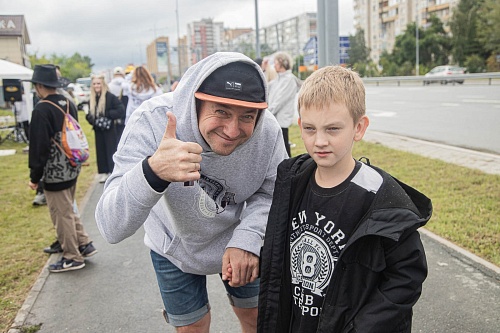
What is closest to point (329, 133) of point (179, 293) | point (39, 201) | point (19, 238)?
point (179, 293)

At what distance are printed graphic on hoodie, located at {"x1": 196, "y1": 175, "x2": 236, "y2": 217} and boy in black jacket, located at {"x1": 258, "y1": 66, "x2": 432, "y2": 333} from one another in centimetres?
32

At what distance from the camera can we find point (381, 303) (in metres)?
1.66

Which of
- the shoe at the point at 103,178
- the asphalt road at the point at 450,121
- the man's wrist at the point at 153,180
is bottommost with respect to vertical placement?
the shoe at the point at 103,178

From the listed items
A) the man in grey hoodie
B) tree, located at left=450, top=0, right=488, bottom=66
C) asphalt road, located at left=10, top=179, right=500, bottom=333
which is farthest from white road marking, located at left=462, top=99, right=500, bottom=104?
tree, located at left=450, top=0, right=488, bottom=66

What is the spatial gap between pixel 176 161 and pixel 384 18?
3885 inches

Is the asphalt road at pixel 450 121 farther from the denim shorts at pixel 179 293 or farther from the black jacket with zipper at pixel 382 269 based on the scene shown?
the black jacket with zipper at pixel 382 269

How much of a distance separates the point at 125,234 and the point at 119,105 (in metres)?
6.67

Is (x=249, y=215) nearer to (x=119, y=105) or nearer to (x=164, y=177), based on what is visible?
(x=164, y=177)

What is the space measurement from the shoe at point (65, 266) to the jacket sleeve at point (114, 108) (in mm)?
3770

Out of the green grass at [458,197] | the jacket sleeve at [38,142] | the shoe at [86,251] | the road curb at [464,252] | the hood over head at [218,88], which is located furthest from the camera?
the shoe at [86,251]

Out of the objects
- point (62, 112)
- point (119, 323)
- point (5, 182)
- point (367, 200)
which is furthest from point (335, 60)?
point (5, 182)

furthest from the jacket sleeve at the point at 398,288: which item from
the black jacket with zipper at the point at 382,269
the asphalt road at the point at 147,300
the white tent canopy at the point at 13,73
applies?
the white tent canopy at the point at 13,73

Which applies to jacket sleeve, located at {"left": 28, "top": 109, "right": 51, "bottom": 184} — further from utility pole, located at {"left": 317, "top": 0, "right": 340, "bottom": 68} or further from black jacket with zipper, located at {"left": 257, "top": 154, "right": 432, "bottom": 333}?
black jacket with zipper, located at {"left": 257, "top": 154, "right": 432, "bottom": 333}

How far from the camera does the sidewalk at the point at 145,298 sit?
3.45m
